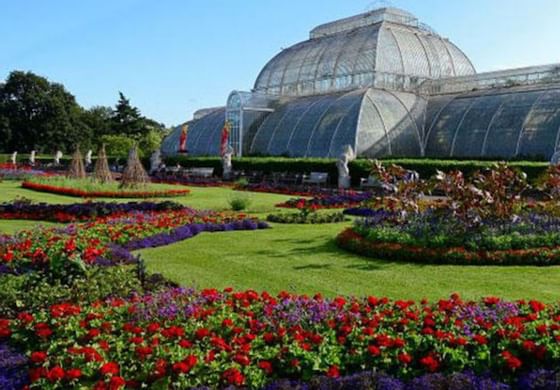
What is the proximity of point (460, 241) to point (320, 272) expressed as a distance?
120 inches

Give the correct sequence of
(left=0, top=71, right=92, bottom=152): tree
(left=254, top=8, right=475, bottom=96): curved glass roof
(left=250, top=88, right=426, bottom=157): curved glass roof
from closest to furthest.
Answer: (left=250, top=88, right=426, bottom=157): curved glass roof → (left=254, top=8, right=475, bottom=96): curved glass roof → (left=0, top=71, right=92, bottom=152): tree

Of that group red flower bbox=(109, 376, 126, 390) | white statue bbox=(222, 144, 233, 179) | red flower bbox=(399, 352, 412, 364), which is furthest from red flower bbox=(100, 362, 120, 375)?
white statue bbox=(222, 144, 233, 179)

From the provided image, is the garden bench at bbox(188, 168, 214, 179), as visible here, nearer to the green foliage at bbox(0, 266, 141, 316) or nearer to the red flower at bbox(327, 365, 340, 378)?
the green foliage at bbox(0, 266, 141, 316)

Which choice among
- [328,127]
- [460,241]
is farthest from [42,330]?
[328,127]

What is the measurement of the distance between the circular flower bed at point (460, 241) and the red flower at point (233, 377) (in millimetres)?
7020

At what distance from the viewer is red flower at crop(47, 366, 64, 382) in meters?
5.16

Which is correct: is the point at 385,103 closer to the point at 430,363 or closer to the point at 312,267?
the point at 312,267

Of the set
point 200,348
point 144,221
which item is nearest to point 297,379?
point 200,348

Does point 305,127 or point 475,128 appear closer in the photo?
point 475,128

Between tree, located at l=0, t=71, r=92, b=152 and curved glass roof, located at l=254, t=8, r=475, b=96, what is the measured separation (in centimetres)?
3344

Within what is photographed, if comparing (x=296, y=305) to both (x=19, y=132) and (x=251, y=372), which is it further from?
(x=19, y=132)

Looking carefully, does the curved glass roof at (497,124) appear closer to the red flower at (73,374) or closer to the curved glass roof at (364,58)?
the curved glass roof at (364,58)

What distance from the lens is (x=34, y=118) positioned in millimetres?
81312

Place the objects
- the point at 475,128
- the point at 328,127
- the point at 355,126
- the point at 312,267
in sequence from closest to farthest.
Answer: the point at 312,267
the point at 475,128
the point at 355,126
the point at 328,127
